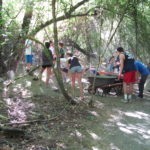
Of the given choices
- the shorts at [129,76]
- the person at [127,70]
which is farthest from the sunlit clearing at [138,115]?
the shorts at [129,76]

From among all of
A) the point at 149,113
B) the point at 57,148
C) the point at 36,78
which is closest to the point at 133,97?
the point at 149,113

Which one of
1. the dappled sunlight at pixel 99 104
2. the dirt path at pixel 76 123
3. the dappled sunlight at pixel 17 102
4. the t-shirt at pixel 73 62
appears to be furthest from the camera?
the t-shirt at pixel 73 62

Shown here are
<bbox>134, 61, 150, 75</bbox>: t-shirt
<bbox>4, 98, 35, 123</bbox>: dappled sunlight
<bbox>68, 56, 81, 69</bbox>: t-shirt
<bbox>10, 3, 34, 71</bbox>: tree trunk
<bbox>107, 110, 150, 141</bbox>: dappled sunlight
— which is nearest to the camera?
<bbox>107, 110, 150, 141</bbox>: dappled sunlight

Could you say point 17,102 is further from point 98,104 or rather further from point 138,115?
point 138,115

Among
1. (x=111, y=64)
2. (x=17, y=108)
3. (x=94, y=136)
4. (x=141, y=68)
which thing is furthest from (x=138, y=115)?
(x=111, y=64)

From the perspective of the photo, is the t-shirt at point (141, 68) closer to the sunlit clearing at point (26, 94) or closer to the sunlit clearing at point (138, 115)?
the sunlit clearing at point (138, 115)

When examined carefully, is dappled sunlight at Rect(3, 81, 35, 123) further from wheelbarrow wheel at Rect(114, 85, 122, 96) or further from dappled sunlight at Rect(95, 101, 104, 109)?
wheelbarrow wheel at Rect(114, 85, 122, 96)

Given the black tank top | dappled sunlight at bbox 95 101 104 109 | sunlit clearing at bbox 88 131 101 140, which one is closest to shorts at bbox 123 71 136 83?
the black tank top

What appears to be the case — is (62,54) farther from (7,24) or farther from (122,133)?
(122,133)

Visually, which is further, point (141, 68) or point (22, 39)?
point (141, 68)

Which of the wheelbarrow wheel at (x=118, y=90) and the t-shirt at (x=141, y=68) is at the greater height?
the t-shirt at (x=141, y=68)

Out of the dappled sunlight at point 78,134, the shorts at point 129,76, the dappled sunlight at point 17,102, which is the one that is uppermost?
the shorts at point 129,76

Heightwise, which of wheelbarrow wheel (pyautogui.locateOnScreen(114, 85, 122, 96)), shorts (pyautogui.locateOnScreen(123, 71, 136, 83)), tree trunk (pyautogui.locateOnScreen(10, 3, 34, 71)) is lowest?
wheelbarrow wheel (pyautogui.locateOnScreen(114, 85, 122, 96))

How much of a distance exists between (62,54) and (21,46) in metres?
3.94
